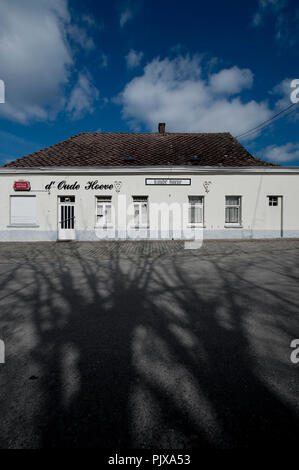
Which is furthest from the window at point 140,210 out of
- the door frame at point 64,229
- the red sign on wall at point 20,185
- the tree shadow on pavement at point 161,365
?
the tree shadow on pavement at point 161,365

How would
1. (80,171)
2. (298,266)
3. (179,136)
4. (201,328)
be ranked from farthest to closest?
(179,136)
(80,171)
(298,266)
(201,328)

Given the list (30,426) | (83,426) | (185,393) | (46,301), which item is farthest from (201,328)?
(46,301)

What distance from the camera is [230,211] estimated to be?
13.6 meters

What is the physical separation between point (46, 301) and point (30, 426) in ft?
9.15

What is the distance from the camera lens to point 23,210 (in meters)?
13.3

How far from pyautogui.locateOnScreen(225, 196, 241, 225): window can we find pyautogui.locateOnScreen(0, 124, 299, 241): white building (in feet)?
0.21

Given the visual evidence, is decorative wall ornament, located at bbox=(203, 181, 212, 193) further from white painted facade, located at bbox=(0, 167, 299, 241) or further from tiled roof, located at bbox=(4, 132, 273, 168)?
tiled roof, located at bbox=(4, 132, 273, 168)

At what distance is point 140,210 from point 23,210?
730 cm

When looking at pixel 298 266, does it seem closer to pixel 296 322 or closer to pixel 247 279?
pixel 247 279

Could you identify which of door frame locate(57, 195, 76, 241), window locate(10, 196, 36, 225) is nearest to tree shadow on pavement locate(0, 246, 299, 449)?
door frame locate(57, 195, 76, 241)

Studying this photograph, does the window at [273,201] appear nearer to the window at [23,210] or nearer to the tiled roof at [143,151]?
the tiled roof at [143,151]

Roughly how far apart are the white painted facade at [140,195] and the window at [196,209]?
30 centimetres

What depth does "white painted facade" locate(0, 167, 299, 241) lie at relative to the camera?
1314 centimetres

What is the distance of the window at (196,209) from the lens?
44.3 ft
